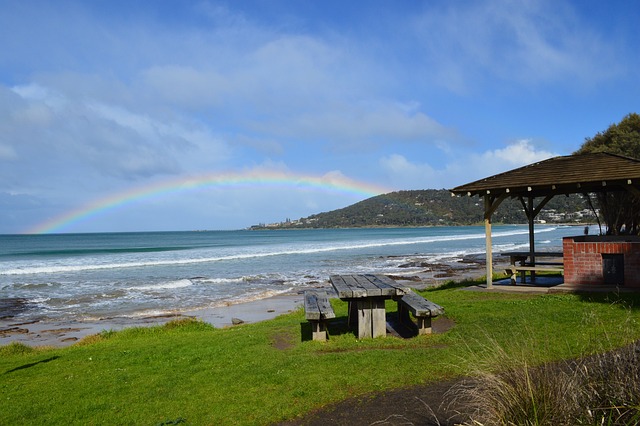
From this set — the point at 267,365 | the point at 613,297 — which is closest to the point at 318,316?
the point at 267,365

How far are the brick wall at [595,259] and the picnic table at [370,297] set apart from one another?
5.10 m

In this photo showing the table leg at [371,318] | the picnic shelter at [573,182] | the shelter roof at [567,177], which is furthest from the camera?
the shelter roof at [567,177]

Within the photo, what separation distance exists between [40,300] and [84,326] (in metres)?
7.85

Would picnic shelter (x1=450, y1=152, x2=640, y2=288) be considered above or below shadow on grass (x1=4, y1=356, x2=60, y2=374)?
above

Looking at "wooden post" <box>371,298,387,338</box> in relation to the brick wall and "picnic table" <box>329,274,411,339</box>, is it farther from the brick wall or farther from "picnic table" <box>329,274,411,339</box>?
the brick wall

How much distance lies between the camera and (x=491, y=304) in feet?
33.8

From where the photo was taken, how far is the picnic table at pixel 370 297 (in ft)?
24.3

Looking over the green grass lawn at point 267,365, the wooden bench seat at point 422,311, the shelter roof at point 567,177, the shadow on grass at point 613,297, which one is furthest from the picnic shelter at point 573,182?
the wooden bench seat at point 422,311

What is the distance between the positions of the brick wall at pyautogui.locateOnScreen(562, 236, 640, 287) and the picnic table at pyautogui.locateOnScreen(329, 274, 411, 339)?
5103 millimetres

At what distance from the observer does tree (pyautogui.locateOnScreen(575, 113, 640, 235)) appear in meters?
15.0

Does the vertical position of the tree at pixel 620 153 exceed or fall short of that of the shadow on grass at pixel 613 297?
it exceeds it

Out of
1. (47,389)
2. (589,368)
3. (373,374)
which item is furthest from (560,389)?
(47,389)

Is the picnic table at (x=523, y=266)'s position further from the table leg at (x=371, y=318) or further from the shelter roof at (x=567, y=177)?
the table leg at (x=371, y=318)

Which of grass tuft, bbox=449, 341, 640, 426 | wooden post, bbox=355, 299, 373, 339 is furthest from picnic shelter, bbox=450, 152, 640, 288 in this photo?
grass tuft, bbox=449, 341, 640, 426
